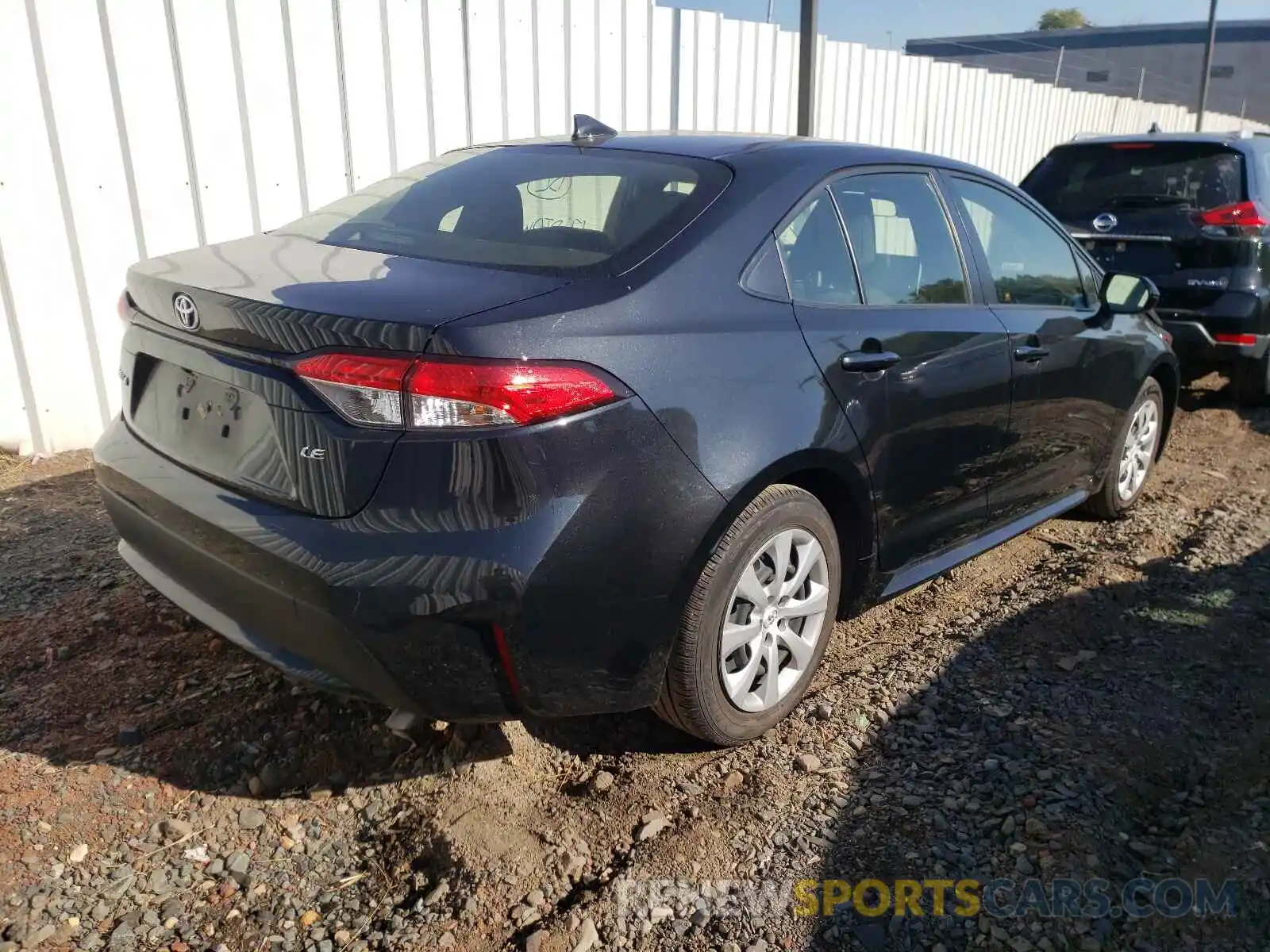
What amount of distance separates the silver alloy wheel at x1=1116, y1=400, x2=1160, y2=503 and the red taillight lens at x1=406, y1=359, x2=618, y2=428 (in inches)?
132

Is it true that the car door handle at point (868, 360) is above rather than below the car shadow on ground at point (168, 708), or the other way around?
above

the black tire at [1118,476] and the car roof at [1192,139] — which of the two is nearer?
the black tire at [1118,476]

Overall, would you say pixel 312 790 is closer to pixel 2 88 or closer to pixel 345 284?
pixel 345 284

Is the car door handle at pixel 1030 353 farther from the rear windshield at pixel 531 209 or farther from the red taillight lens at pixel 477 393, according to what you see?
the red taillight lens at pixel 477 393

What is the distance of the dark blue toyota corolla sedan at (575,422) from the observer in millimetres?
2084

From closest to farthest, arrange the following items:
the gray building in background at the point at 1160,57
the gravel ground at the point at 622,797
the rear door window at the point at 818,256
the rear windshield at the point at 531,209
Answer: the gravel ground at the point at 622,797 < the rear windshield at the point at 531,209 < the rear door window at the point at 818,256 < the gray building in background at the point at 1160,57

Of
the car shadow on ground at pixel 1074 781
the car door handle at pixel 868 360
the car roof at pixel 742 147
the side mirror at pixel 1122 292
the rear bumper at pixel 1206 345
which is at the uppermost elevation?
the car roof at pixel 742 147

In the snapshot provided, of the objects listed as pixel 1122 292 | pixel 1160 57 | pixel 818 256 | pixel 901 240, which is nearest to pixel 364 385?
pixel 818 256

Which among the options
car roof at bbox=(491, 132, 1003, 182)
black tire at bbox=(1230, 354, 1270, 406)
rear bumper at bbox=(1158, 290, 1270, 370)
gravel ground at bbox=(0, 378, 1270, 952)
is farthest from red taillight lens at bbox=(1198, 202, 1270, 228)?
car roof at bbox=(491, 132, 1003, 182)

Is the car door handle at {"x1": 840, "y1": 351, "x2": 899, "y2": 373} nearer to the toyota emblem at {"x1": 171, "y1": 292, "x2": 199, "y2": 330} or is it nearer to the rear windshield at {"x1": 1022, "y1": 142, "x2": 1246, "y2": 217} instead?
the toyota emblem at {"x1": 171, "y1": 292, "x2": 199, "y2": 330}

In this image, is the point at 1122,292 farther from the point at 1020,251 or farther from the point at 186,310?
the point at 186,310

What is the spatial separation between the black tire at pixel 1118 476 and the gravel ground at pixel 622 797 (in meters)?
0.97

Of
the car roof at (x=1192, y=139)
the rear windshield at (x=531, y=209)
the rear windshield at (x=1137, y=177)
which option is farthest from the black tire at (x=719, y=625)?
the car roof at (x=1192, y=139)

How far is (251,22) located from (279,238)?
119 inches
